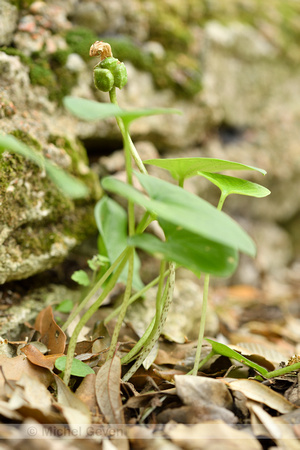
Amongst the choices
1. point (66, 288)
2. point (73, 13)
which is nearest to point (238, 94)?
point (73, 13)

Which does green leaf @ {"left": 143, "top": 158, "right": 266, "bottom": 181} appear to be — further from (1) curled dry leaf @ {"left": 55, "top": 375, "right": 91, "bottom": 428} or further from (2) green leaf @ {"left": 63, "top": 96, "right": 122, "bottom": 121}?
(1) curled dry leaf @ {"left": 55, "top": 375, "right": 91, "bottom": 428}

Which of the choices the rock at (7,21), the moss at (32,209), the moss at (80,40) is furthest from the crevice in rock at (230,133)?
the rock at (7,21)

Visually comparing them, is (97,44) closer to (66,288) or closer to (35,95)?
(35,95)

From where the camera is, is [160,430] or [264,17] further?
[264,17]

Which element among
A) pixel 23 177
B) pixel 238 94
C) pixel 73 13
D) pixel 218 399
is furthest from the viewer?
pixel 238 94

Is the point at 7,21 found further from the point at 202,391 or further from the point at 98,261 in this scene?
the point at 202,391

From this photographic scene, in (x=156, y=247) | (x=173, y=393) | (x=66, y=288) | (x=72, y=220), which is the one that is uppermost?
(x=156, y=247)

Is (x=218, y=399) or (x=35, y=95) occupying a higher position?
(x=35, y=95)
